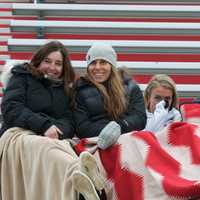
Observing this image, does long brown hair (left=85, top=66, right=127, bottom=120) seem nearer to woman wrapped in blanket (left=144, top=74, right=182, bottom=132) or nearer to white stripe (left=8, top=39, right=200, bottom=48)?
woman wrapped in blanket (left=144, top=74, right=182, bottom=132)

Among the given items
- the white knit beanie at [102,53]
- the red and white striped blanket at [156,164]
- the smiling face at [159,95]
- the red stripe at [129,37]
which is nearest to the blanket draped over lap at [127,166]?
the red and white striped blanket at [156,164]

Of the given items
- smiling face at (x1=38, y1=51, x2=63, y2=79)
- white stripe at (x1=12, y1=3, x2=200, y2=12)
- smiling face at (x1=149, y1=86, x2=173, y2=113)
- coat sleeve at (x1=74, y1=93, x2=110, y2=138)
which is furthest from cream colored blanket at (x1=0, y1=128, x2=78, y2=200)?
white stripe at (x1=12, y1=3, x2=200, y2=12)

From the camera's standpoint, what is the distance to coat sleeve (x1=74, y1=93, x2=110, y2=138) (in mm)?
2717

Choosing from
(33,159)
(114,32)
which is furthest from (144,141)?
(114,32)

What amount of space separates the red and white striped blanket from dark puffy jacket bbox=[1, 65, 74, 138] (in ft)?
1.80

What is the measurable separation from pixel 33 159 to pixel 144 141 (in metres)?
0.43

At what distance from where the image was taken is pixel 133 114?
284 cm

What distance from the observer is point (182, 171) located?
6.45ft

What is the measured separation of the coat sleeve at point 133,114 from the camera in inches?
108

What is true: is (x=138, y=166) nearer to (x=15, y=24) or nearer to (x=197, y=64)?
(x=197, y=64)

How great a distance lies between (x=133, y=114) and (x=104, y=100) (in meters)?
0.16

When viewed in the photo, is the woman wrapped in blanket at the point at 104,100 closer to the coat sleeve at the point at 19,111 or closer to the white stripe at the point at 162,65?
the coat sleeve at the point at 19,111

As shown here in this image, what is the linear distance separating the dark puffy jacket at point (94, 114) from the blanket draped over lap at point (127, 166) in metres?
0.36

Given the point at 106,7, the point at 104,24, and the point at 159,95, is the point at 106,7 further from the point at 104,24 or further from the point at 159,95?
the point at 159,95
